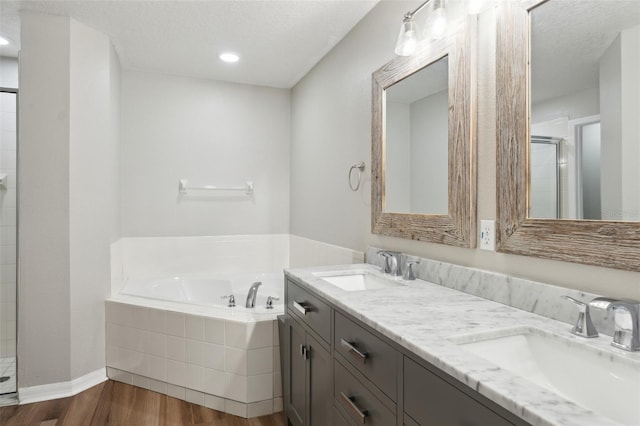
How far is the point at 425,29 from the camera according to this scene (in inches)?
69.1

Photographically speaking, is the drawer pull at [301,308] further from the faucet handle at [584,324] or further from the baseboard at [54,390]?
the baseboard at [54,390]

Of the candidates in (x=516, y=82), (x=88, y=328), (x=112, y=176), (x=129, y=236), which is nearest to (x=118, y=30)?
(x=112, y=176)

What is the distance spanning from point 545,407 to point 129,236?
3.37 metres

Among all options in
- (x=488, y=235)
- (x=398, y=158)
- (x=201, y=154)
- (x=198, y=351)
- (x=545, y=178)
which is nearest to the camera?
(x=545, y=178)

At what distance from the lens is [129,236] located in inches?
133

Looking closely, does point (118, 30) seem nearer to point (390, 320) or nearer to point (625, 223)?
point (390, 320)

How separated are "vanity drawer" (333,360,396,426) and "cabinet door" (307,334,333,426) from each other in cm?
8

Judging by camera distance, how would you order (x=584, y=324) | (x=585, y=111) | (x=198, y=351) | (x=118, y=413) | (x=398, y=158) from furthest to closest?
(x=198, y=351) → (x=118, y=413) → (x=398, y=158) → (x=585, y=111) → (x=584, y=324)

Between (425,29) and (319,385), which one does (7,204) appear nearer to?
(319,385)

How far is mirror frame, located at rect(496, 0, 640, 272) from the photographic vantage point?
116 centimetres

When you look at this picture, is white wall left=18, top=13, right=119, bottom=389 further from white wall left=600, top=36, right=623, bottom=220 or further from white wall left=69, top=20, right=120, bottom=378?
white wall left=600, top=36, right=623, bottom=220

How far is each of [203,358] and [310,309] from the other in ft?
3.37

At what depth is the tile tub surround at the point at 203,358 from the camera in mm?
2258

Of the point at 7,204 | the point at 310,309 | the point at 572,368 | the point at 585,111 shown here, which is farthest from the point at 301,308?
the point at 7,204
